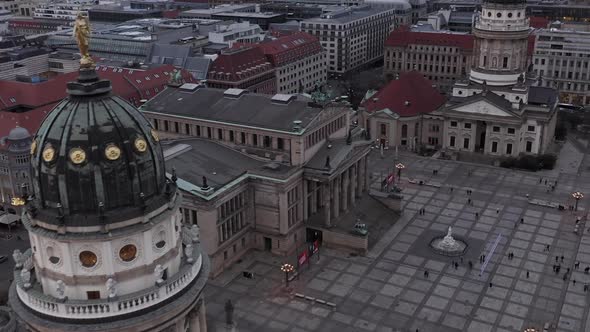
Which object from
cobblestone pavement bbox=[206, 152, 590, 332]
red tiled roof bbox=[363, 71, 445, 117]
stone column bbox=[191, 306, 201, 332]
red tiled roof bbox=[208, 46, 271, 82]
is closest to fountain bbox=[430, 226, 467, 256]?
cobblestone pavement bbox=[206, 152, 590, 332]

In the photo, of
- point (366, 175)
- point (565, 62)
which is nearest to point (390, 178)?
point (366, 175)

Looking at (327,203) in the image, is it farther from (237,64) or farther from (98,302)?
(237,64)

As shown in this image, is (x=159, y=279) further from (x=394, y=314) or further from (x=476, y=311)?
(x=476, y=311)

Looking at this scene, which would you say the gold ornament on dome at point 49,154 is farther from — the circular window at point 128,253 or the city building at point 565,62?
the city building at point 565,62

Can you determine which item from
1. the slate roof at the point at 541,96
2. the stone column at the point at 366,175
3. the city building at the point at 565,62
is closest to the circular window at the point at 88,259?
the stone column at the point at 366,175

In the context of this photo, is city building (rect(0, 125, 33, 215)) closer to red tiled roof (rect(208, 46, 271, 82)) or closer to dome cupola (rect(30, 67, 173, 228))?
red tiled roof (rect(208, 46, 271, 82))

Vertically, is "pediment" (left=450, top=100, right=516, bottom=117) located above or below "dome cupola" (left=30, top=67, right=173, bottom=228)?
below
